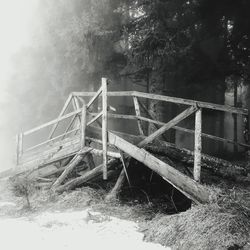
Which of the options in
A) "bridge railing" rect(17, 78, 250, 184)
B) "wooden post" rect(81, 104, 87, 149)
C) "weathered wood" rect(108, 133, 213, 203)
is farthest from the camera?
"wooden post" rect(81, 104, 87, 149)

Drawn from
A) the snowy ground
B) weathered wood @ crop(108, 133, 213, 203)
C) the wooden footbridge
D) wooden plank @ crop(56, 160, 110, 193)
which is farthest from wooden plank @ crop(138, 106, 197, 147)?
the snowy ground

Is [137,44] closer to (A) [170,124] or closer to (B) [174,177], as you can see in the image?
(A) [170,124]

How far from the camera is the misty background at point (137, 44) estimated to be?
34.9ft

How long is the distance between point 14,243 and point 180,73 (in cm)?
829

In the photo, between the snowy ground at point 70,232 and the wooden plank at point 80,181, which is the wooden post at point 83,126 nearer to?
the wooden plank at point 80,181

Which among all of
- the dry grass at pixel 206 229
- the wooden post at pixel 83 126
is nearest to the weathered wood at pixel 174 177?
the dry grass at pixel 206 229

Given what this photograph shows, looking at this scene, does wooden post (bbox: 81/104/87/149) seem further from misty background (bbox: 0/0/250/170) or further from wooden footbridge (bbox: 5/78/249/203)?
misty background (bbox: 0/0/250/170)

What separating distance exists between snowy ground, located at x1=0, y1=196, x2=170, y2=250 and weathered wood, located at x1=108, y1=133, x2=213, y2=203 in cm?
109

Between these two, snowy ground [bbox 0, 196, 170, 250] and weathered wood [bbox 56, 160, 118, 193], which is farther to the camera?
weathered wood [bbox 56, 160, 118, 193]

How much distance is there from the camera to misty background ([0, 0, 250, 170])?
34.9 feet

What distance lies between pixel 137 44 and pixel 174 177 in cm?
583

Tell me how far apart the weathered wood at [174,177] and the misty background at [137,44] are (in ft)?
14.2

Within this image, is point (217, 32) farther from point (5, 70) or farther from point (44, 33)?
point (5, 70)

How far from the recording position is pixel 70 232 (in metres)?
5.44
